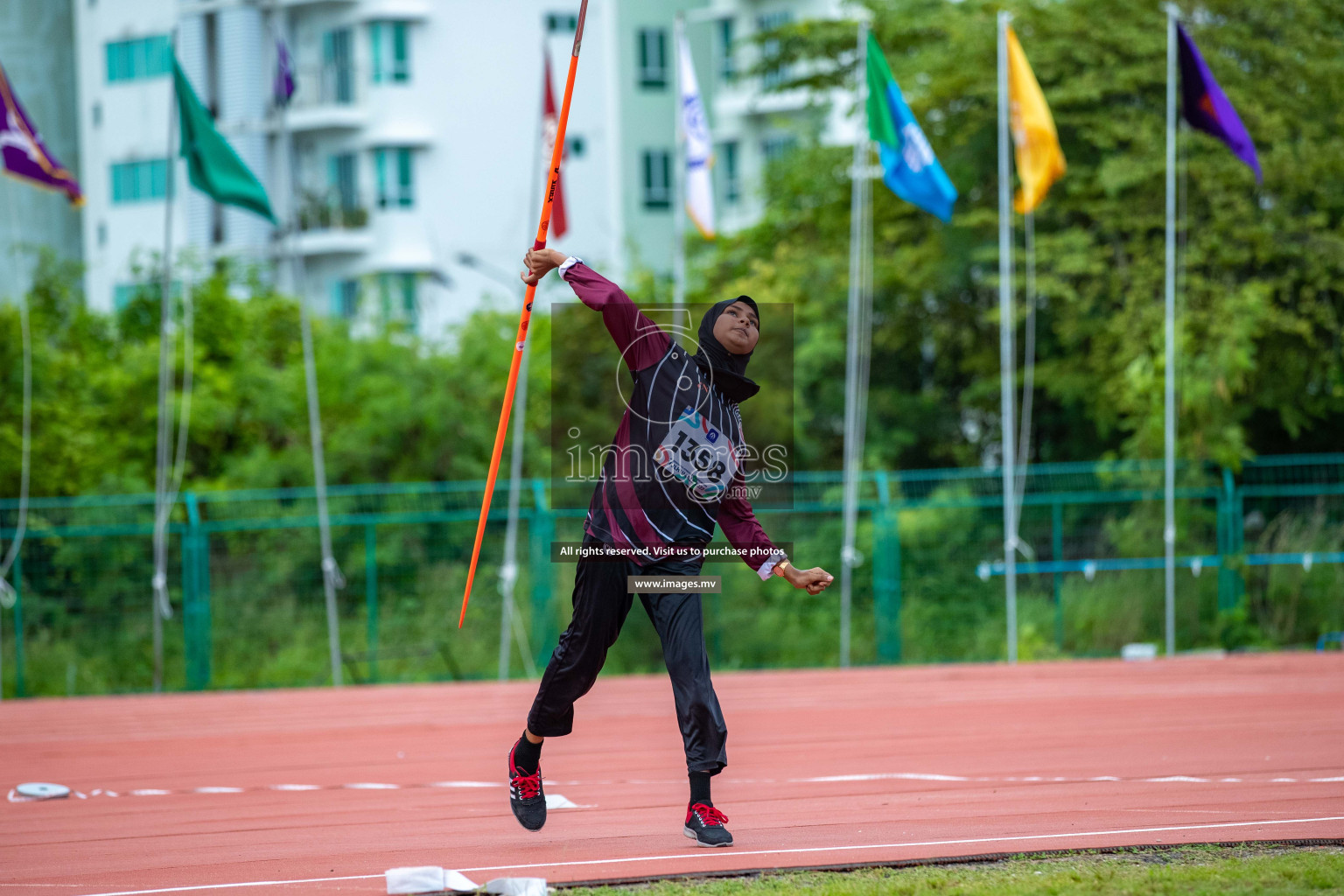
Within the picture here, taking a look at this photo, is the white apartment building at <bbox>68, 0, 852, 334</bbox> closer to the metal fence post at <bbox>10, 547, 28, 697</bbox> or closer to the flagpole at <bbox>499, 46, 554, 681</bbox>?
the flagpole at <bbox>499, 46, 554, 681</bbox>

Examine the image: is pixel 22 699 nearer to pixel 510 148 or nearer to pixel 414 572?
pixel 414 572

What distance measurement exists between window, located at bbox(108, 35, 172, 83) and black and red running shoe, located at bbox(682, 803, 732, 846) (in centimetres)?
3333

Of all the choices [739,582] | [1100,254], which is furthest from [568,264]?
[1100,254]

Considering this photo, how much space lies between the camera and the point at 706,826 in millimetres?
5883

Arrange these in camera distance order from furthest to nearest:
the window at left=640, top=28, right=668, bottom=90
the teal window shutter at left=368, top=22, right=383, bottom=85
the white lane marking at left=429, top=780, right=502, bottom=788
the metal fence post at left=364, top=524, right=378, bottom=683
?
the window at left=640, top=28, right=668, bottom=90 → the teal window shutter at left=368, top=22, right=383, bottom=85 → the metal fence post at left=364, top=524, right=378, bottom=683 → the white lane marking at left=429, top=780, right=502, bottom=788

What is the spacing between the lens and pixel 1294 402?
62.3 ft

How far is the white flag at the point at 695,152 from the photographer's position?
17.0 meters

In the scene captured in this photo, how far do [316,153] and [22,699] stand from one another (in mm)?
24947

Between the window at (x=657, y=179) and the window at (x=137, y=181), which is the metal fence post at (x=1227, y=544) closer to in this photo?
the window at (x=657, y=179)

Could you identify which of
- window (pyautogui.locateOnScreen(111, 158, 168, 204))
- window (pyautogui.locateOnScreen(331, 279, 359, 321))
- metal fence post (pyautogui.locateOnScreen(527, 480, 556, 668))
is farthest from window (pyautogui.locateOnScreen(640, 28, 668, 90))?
metal fence post (pyautogui.locateOnScreen(527, 480, 556, 668))

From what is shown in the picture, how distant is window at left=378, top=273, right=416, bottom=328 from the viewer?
31730 millimetres

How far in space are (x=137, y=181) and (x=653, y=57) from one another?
13445mm

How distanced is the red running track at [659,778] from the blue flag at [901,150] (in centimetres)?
509

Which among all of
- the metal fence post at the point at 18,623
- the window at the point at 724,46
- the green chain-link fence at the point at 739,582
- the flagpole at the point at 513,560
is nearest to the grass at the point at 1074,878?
the flagpole at the point at 513,560
